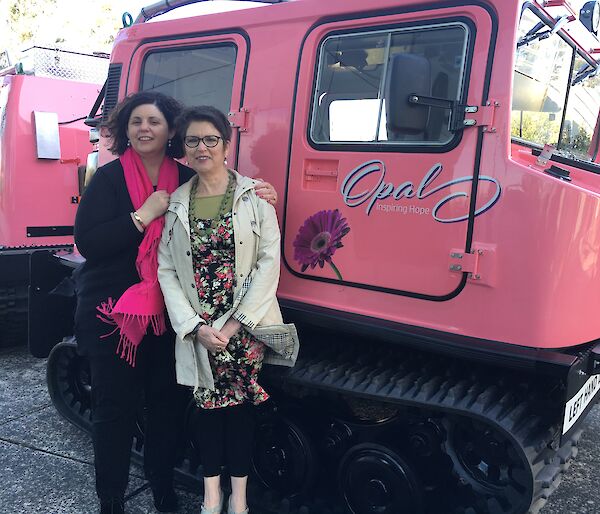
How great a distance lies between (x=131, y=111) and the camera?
2.75m

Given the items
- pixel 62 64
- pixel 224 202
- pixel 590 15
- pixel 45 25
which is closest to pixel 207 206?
pixel 224 202

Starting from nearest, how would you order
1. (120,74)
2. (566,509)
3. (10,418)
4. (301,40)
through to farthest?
(301,40)
(566,509)
(120,74)
(10,418)

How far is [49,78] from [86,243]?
3.69 m

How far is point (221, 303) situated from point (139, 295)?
1.21ft

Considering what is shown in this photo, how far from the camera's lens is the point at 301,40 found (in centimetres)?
277

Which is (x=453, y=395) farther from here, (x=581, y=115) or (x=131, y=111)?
(x=131, y=111)

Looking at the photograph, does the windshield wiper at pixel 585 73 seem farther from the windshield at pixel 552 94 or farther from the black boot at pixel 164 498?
the black boot at pixel 164 498

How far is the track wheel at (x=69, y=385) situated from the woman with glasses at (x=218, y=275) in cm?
164

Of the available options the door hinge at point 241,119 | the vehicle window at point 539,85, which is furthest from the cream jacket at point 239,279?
the vehicle window at point 539,85

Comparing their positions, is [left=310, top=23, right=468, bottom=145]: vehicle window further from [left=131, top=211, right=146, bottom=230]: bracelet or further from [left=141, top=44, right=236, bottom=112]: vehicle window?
[left=131, top=211, right=146, bottom=230]: bracelet

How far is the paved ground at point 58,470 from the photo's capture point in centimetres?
319

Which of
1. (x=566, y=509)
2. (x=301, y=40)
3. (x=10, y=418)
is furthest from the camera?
(x=10, y=418)

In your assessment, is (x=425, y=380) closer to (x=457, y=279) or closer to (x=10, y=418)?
(x=457, y=279)

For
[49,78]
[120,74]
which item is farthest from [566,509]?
[49,78]
